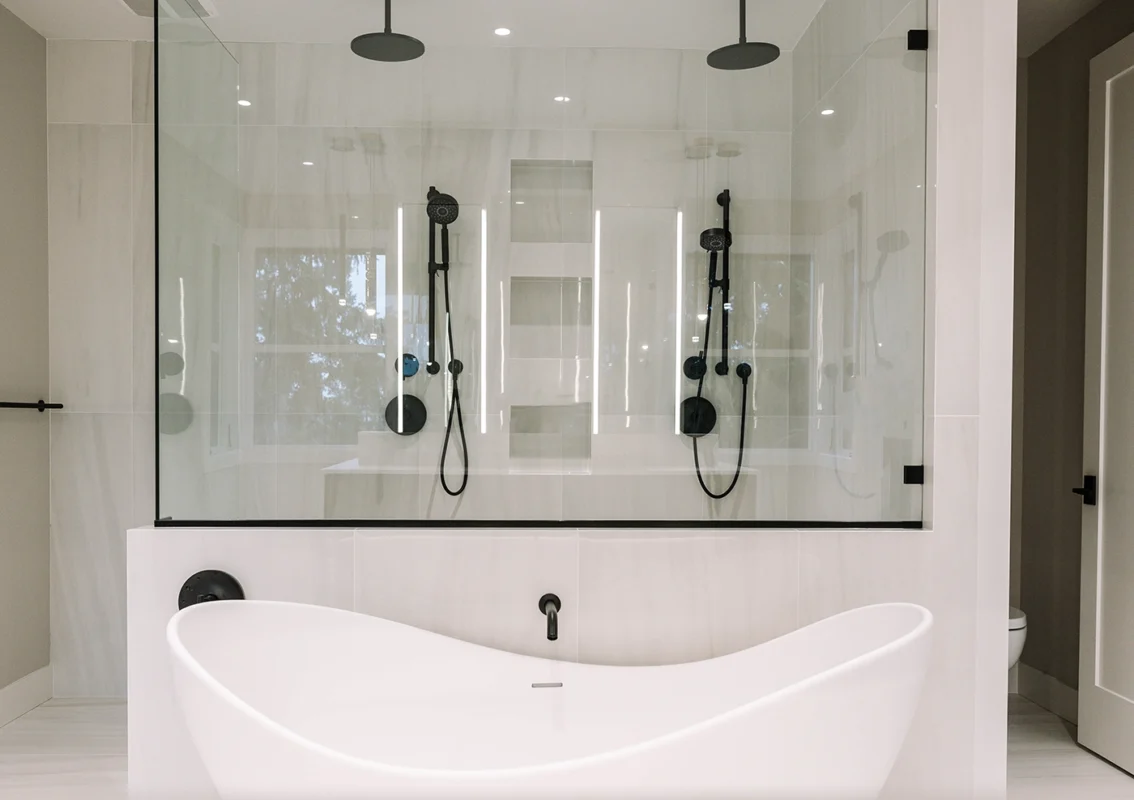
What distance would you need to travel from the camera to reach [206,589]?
172cm

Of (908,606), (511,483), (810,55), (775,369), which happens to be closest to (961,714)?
(908,606)

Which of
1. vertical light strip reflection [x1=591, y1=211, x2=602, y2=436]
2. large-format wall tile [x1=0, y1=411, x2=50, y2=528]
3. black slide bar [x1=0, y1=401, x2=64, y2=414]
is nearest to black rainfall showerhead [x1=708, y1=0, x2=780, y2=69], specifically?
vertical light strip reflection [x1=591, y1=211, x2=602, y2=436]

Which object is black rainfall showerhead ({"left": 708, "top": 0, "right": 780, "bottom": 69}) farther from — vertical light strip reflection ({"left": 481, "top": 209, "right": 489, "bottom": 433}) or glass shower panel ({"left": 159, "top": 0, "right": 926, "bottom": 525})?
vertical light strip reflection ({"left": 481, "top": 209, "right": 489, "bottom": 433})

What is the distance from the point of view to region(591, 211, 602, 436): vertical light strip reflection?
1.77 meters

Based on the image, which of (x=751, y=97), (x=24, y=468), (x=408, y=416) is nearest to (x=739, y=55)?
(x=751, y=97)

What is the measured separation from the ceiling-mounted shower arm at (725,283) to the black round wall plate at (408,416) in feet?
2.42

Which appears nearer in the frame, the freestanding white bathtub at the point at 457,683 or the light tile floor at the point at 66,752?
the freestanding white bathtub at the point at 457,683

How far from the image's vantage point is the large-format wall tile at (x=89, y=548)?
10.1ft

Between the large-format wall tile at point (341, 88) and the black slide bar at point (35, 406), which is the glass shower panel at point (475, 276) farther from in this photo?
the black slide bar at point (35, 406)

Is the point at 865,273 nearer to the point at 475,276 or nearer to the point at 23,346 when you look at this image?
the point at 475,276

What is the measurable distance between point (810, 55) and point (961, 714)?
1668 millimetres

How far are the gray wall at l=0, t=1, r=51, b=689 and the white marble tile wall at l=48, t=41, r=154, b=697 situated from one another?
50mm

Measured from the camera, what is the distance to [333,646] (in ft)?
5.60

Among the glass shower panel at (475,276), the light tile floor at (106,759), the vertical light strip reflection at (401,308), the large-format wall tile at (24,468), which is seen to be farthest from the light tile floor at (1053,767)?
the large-format wall tile at (24,468)
